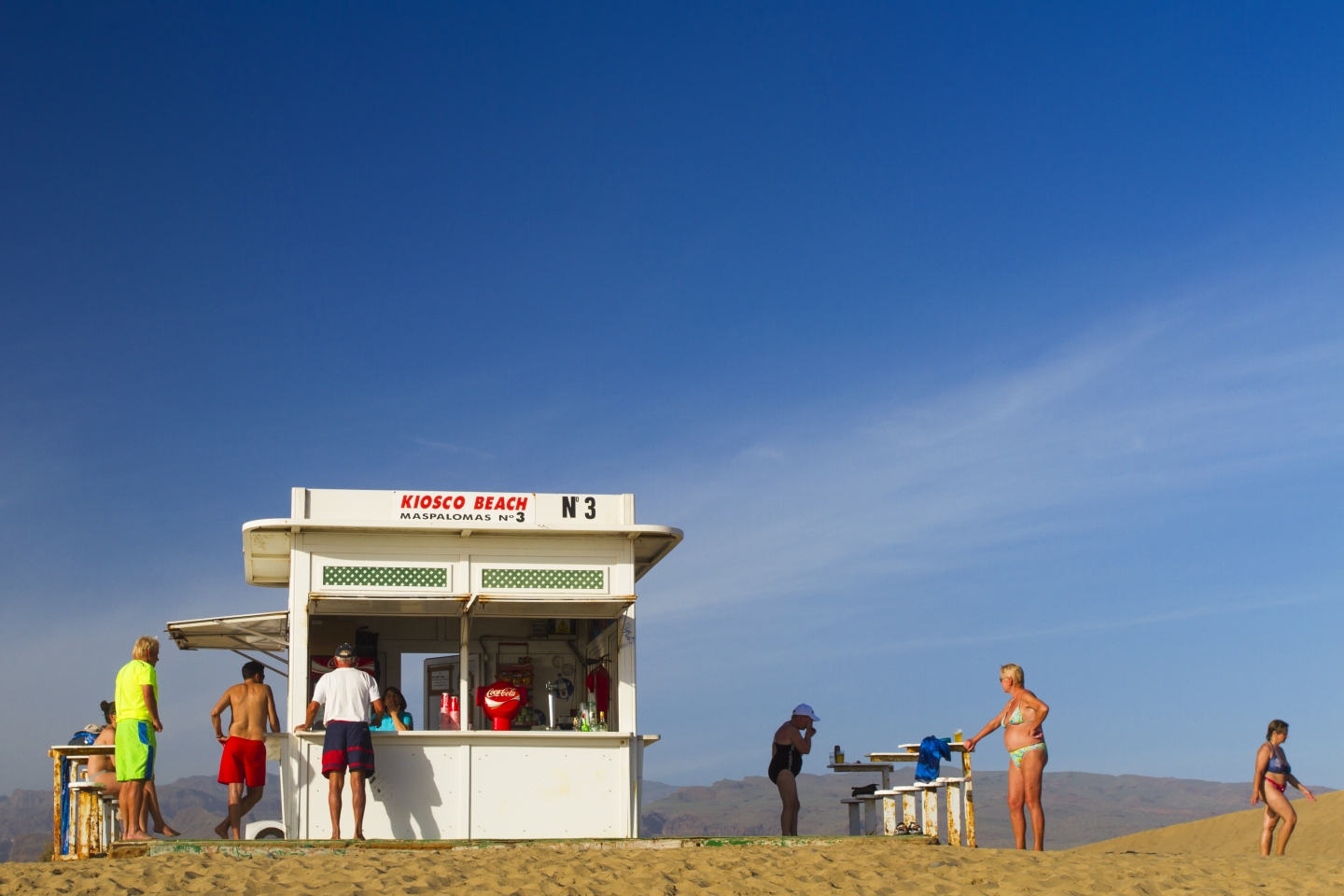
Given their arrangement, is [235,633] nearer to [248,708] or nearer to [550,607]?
[248,708]

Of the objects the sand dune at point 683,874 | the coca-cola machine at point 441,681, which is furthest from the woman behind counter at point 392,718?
the coca-cola machine at point 441,681

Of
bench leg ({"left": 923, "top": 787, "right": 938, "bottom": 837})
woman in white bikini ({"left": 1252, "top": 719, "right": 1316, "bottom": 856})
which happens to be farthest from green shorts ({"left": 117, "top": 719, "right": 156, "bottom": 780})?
woman in white bikini ({"left": 1252, "top": 719, "right": 1316, "bottom": 856})

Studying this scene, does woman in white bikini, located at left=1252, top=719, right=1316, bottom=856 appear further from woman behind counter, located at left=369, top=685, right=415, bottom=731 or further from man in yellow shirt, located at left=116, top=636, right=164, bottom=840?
man in yellow shirt, located at left=116, top=636, right=164, bottom=840

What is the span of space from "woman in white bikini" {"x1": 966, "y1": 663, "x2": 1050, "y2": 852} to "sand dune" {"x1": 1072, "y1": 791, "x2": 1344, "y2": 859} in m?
12.3

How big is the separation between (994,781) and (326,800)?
116683 millimetres

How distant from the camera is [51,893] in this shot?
7.45 metres

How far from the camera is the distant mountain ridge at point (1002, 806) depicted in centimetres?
8600

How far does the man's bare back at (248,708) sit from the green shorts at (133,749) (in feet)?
4.14

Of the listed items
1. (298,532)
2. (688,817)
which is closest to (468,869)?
(298,532)

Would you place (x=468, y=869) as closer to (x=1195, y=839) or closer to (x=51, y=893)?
(x=51, y=893)

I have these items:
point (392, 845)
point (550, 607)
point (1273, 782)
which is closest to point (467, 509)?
point (550, 607)

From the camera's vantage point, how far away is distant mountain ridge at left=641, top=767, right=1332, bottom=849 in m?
86.0

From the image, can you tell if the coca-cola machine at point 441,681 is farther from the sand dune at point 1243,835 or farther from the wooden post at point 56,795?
the sand dune at point 1243,835

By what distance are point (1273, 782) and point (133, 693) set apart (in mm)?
9656
